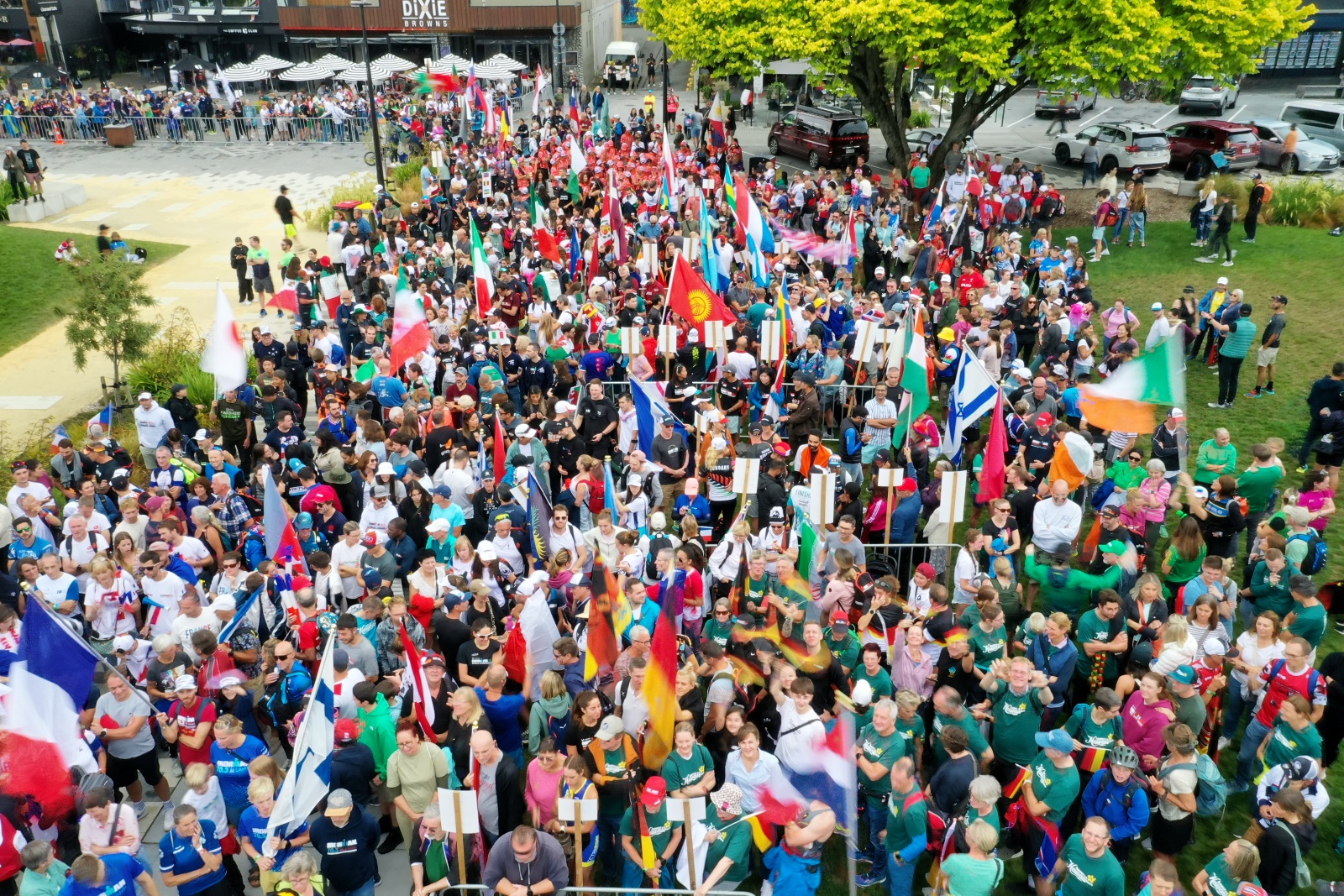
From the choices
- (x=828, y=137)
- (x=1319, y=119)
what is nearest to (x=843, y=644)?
(x=828, y=137)

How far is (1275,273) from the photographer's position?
70.2ft

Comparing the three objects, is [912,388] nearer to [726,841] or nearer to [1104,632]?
[1104,632]

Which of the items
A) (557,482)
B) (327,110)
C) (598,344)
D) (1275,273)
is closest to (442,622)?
(557,482)

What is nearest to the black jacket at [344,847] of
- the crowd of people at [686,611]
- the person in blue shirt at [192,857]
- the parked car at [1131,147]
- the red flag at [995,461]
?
the crowd of people at [686,611]

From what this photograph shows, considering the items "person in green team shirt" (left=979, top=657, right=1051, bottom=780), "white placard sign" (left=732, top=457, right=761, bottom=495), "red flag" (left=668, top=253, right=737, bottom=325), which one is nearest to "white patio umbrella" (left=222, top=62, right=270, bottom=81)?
"red flag" (left=668, top=253, right=737, bottom=325)

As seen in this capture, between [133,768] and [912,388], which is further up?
[912,388]

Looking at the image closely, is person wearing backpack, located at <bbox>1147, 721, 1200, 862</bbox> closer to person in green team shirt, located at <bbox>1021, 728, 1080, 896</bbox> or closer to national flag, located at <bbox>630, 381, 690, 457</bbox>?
person in green team shirt, located at <bbox>1021, 728, 1080, 896</bbox>

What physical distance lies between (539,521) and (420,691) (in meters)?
2.74

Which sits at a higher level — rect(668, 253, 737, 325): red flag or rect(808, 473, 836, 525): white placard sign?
rect(668, 253, 737, 325): red flag

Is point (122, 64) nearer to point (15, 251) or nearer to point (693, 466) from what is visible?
point (15, 251)

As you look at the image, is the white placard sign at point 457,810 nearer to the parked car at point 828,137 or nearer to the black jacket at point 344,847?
the black jacket at point 344,847

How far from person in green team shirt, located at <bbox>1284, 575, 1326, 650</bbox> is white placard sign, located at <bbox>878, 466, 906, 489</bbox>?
11.7 ft

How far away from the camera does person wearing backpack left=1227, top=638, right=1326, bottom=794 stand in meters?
7.66

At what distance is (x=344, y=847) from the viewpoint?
6.57 meters
